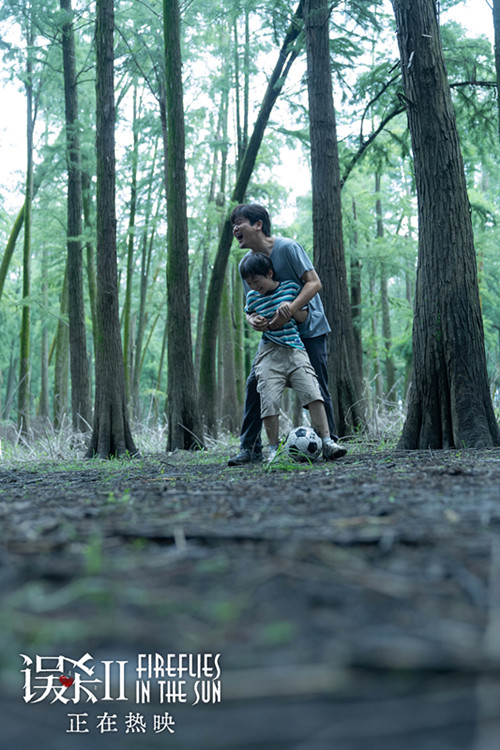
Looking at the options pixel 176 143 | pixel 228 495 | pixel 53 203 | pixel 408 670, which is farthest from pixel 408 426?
pixel 53 203

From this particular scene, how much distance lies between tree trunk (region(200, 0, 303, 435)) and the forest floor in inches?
364

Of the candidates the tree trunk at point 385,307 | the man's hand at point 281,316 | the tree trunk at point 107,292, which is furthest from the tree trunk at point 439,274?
the tree trunk at point 385,307

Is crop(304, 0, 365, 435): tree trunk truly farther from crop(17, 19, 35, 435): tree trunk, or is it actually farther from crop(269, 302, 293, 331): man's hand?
crop(17, 19, 35, 435): tree trunk

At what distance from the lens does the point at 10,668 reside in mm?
992

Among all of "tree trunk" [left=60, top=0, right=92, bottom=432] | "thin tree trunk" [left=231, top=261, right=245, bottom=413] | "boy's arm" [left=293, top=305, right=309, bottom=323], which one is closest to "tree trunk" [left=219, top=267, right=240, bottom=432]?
"thin tree trunk" [left=231, top=261, right=245, bottom=413]

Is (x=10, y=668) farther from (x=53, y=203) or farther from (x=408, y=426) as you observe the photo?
(x=53, y=203)

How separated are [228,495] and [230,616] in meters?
1.61

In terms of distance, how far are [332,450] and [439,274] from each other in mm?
1667

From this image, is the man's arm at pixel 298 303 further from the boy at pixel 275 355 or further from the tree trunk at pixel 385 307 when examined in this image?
the tree trunk at pixel 385 307

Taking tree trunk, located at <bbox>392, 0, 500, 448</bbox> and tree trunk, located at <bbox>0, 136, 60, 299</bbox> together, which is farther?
tree trunk, located at <bbox>0, 136, 60, 299</bbox>

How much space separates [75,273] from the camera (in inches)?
446

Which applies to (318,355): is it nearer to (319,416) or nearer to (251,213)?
(319,416)

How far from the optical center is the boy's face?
5.13 m

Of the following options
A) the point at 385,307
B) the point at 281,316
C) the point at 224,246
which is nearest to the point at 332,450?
the point at 281,316
